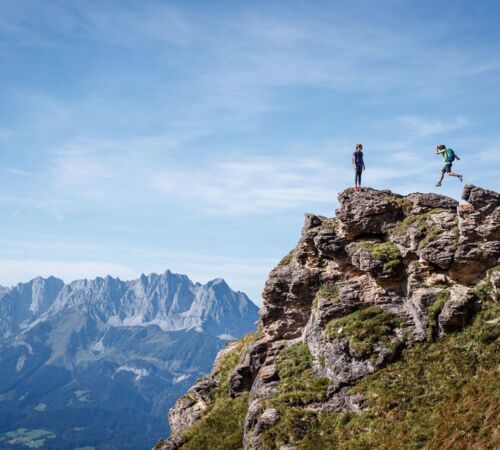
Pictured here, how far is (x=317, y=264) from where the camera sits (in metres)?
46.0

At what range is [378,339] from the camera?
36781 millimetres

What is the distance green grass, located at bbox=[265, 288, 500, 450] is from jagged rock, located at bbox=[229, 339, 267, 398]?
1109 centimetres

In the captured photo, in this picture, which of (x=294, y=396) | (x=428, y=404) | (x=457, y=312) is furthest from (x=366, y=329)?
(x=428, y=404)

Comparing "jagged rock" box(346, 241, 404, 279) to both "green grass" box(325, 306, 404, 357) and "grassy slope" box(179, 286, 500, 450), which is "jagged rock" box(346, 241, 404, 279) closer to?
"green grass" box(325, 306, 404, 357)

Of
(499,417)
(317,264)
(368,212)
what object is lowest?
(499,417)

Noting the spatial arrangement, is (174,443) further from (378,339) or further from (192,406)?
(378,339)

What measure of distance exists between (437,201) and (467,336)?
11435 mm

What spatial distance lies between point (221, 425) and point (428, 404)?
59.1ft

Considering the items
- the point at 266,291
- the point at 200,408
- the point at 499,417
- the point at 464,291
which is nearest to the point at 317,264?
the point at 266,291

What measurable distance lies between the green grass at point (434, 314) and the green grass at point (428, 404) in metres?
0.66

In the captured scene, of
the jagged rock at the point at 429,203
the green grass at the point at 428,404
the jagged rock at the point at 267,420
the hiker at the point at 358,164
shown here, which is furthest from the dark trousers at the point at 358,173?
the jagged rock at the point at 267,420

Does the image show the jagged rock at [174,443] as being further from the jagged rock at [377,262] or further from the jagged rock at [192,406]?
the jagged rock at [377,262]

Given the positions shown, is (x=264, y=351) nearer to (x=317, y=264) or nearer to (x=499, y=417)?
(x=317, y=264)

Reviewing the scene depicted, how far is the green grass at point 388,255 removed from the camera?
39.0m
